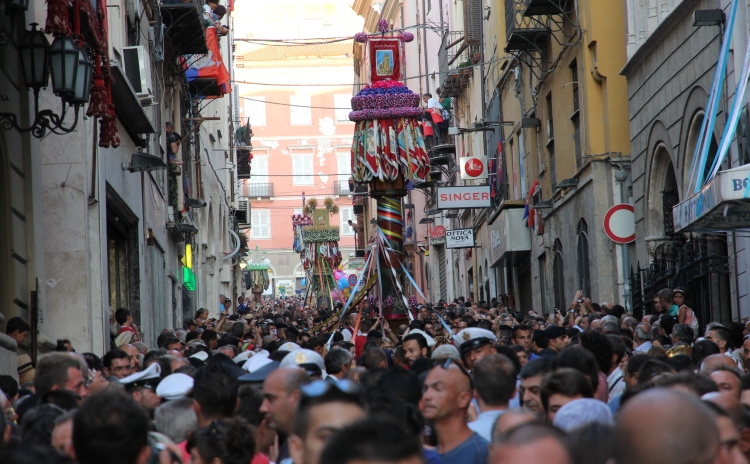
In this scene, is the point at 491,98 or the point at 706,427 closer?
the point at 706,427

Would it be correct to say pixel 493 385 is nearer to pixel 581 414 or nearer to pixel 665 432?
pixel 581 414

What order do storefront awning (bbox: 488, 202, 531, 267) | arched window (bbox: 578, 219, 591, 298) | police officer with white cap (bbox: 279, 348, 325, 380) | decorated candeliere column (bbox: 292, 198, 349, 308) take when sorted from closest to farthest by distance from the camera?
1. police officer with white cap (bbox: 279, 348, 325, 380)
2. arched window (bbox: 578, 219, 591, 298)
3. storefront awning (bbox: 488, 202, 531, 267)
4. decorated candeliere column (bbox: 292, 198, 349, 308)

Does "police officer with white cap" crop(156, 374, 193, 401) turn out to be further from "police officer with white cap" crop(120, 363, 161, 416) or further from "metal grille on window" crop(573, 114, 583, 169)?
"metal grille on window" crop(573, 114, 583, 169)

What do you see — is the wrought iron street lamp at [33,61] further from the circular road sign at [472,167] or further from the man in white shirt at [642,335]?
the circular road sign at [472,167]

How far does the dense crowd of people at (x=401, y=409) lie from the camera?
139 inches

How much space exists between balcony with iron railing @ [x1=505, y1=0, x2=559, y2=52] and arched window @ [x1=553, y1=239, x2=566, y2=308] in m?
4.27

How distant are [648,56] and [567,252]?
246 inches

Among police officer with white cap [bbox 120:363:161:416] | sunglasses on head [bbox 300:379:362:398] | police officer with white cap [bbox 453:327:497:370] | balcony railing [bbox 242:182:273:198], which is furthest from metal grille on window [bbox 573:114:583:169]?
balcony railing [bbox 242:182:273:198]

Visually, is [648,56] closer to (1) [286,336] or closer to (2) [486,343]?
(1) [286,336]

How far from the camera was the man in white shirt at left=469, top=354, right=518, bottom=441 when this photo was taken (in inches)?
267

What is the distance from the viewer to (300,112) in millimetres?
104250

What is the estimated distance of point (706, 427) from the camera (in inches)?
140

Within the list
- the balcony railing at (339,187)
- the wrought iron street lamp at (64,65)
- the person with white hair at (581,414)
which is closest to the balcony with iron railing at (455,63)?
the wrought iron street lamp at (64,65)

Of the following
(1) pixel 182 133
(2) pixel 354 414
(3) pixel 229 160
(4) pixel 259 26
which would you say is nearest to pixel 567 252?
(1) pixel 182 133
